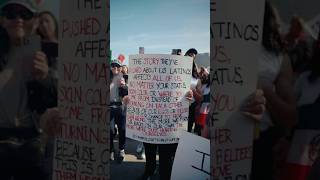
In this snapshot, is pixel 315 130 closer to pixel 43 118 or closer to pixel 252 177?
pixel 252 177

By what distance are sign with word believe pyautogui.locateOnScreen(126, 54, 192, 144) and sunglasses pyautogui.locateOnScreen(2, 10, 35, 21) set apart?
2.14m

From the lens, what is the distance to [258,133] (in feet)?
9.67

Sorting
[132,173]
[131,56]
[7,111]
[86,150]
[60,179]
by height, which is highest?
[131,56]

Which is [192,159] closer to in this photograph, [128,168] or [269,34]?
[269,34]

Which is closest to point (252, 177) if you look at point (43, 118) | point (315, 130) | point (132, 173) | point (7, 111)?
point (315, 130)

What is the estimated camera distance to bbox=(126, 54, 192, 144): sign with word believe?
4.93 meters

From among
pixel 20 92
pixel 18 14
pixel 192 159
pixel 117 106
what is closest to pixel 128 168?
pixel 117 106

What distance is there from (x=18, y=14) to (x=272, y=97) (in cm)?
160

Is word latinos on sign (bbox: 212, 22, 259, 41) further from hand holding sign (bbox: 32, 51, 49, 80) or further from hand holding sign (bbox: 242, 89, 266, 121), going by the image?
hand holding sign (bbox: 32, 51, 49, 80)

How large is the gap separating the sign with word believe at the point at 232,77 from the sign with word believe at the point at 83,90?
585 mm

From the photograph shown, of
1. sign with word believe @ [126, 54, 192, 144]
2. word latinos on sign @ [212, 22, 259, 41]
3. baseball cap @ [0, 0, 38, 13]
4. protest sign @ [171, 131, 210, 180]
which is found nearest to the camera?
word latinos on sign @ [212, 22, 259, 41]

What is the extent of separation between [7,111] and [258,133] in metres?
1.53

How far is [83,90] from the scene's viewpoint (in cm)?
279

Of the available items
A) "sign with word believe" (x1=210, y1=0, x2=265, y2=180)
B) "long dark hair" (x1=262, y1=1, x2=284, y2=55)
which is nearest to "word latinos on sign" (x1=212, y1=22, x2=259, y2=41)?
"sign with word believe" (x1=210, y1=0, x2=265, y2=180)
